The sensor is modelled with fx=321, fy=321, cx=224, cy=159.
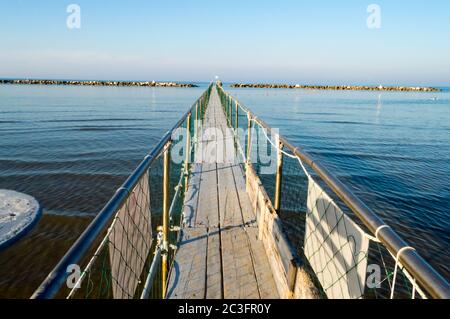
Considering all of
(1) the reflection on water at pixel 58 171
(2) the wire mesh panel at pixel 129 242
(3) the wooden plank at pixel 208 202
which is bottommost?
(1) the reflection on water at pixel 58 171

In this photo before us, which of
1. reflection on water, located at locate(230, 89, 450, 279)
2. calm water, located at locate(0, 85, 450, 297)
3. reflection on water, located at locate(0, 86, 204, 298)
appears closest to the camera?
reflection on water, located at locate(0, 86, 204, 298)

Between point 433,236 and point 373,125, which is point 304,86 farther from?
point 433,236

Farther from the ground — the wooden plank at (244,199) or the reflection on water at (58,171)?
the wooden plank at (244,199)

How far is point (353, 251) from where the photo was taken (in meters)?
2.00

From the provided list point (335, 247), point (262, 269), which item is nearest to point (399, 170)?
point (262, 269)

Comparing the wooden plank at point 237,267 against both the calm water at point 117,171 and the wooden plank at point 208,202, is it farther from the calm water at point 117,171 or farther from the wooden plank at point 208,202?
the calm water at point 117,171

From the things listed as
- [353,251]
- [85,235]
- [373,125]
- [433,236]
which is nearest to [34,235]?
[85,235]

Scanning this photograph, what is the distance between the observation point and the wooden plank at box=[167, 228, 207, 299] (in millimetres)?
3348

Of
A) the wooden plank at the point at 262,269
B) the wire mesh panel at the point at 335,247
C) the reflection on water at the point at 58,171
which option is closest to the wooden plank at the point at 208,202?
the wooden plank at the point at 262,269

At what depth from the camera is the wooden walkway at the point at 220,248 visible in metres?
3.40

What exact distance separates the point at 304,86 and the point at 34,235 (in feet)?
499

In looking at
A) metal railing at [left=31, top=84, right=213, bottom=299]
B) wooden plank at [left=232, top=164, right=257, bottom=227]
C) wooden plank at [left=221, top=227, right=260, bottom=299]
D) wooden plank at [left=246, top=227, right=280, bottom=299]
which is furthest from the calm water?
wooden plank at [left=246, top=227, right=280, bottom=299]

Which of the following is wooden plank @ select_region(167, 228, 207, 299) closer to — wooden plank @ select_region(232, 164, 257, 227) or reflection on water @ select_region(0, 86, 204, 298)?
wooden plank @ select_region(232, 164, 257, 227)

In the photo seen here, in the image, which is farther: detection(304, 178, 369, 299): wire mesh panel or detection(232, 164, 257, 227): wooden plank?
detection(232, 164, 257, 227): wooden plank
